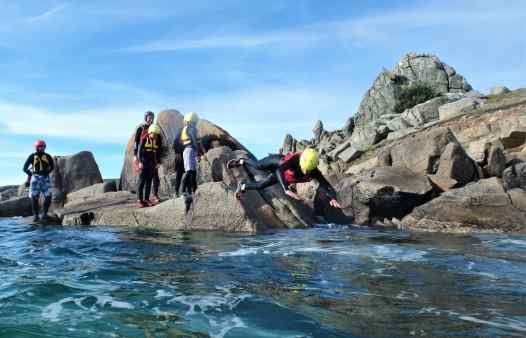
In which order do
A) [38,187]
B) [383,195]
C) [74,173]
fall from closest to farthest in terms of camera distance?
1. [38,187]
2. [383,195]
3. [74,173]

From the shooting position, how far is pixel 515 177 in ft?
53.6

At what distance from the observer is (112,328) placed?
3.97 metres

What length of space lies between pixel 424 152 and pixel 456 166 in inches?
71.4

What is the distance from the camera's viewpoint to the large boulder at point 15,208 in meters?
18.3

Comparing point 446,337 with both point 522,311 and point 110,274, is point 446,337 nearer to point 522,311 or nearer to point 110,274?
point 522,311

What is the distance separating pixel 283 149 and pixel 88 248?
144 ft

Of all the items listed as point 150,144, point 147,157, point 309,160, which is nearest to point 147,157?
point 147,157

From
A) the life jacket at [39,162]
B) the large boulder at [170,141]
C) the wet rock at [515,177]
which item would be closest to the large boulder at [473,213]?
the wet rock at [515,177]

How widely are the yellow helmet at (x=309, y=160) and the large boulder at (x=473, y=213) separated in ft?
15.9

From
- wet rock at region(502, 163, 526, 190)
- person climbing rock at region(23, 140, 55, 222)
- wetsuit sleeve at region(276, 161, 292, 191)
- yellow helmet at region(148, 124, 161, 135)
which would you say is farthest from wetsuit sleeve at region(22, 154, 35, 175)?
wet rock at region(502, 163, 526, 190)

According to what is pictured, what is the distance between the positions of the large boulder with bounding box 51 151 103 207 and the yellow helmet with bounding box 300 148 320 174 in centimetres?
1257

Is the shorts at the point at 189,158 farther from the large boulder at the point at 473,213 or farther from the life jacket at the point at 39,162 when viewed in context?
the large boulder at the point at 473,213

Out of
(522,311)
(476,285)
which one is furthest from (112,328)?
(476,285)

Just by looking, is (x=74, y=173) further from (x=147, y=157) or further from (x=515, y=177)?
(x=515, y=177)
